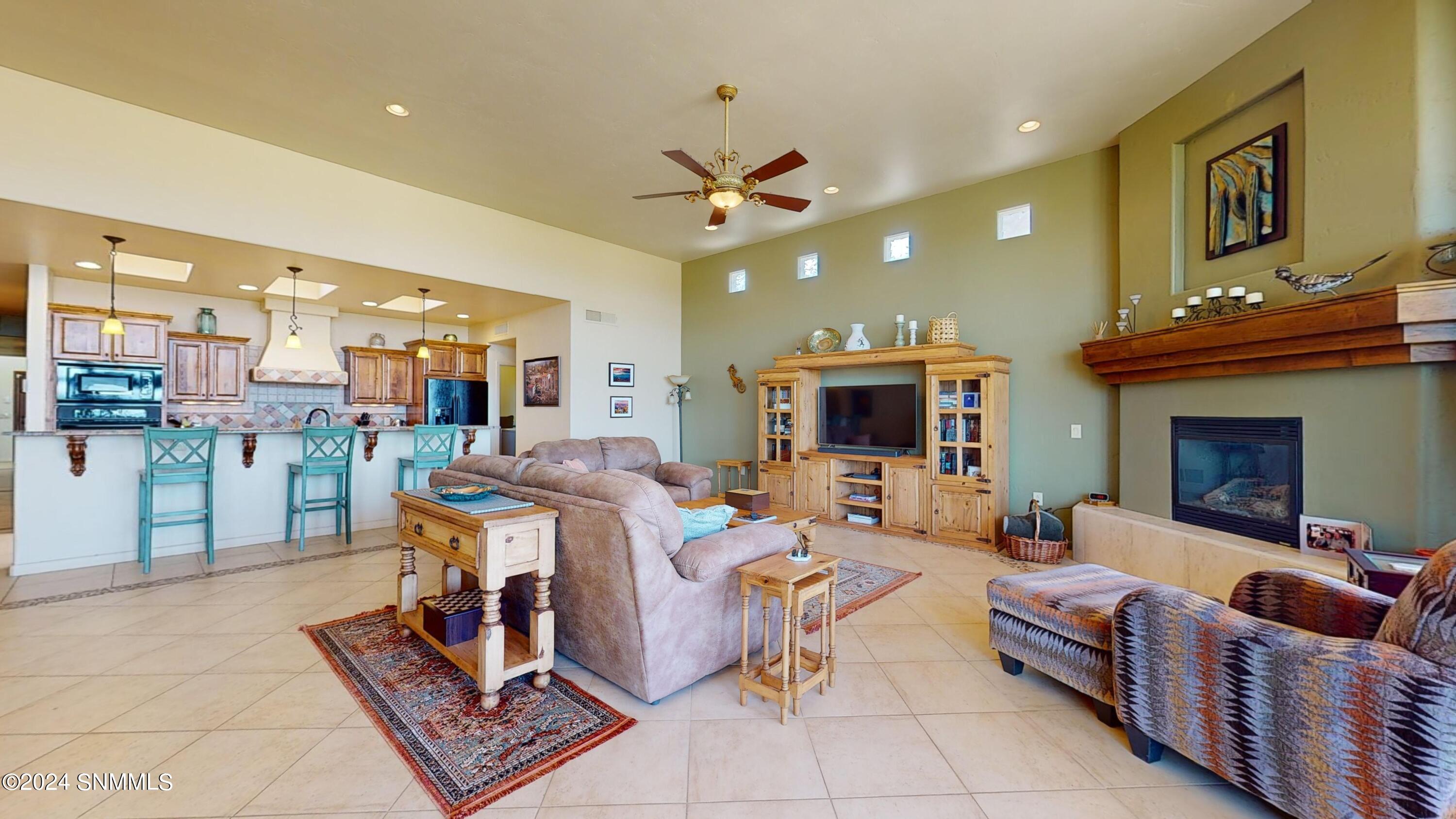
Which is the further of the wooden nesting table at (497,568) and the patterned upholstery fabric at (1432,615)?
the wooden nesting table at (497,568)

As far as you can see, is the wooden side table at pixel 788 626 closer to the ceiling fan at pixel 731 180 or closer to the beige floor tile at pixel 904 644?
the beige floor tile at pixel 904 644

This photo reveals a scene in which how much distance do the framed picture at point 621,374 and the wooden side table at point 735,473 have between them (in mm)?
1654

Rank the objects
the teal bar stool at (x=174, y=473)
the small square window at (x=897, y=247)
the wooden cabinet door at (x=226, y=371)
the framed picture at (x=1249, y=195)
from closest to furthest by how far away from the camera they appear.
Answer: the framed picture at (x=1249, y=195), the teal bar stool at (x=174, y=473), the small square window at (x=897, y=247), the wooden cabinet door at (x=226, y=371)

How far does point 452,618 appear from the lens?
2.58 meters

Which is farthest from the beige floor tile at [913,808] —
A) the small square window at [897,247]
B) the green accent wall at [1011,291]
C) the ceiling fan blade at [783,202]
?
the small square window at [897,247]

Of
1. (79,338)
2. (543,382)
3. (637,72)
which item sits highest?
(637,72)

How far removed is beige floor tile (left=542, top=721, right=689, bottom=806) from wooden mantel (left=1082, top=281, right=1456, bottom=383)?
376 centimetres

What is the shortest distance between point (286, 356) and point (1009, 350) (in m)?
8.41

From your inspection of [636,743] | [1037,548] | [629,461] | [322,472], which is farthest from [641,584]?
[322,472]

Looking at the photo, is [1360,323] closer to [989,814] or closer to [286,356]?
[989,814]

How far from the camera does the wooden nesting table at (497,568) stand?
2215 mm

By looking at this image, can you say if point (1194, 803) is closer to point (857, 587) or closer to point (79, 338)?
point (857, 587)

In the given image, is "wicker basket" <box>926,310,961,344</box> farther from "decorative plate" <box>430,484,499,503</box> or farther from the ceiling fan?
"decorative plate" <box>430,484,499,503</box>

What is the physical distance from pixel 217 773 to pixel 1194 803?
3.29 metres
